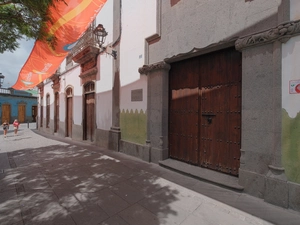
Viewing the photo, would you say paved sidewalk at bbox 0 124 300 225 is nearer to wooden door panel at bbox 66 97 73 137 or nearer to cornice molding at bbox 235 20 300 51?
cornice molding at bbox 235 20 300 51

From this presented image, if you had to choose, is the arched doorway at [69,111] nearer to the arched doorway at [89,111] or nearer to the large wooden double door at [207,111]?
the arched doorway at [89,111]

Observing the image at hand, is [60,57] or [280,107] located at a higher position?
[60,57]

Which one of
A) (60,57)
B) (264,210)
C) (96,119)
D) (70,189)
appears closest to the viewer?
(264,210)

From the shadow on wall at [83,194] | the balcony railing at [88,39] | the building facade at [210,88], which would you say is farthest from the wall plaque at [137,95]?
the balcony railing at [88,39]

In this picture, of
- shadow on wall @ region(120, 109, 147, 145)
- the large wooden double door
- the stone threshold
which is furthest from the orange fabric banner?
the stone threshold

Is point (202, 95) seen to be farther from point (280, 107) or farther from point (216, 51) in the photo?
point (280, 107)

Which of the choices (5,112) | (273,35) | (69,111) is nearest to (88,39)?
(69,111)

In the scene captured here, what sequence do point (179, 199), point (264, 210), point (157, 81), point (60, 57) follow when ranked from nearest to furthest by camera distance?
point (264, 210), point (179, 199), point (157, 81), point (60, 57)

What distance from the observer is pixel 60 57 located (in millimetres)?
5035

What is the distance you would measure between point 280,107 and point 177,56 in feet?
8.34

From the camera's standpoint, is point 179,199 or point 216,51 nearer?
point 179,199

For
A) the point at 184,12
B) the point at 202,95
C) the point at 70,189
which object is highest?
the point at 184,12

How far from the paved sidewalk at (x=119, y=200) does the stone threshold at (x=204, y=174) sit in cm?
11

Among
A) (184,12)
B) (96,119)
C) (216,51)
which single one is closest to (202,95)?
(216,51)
